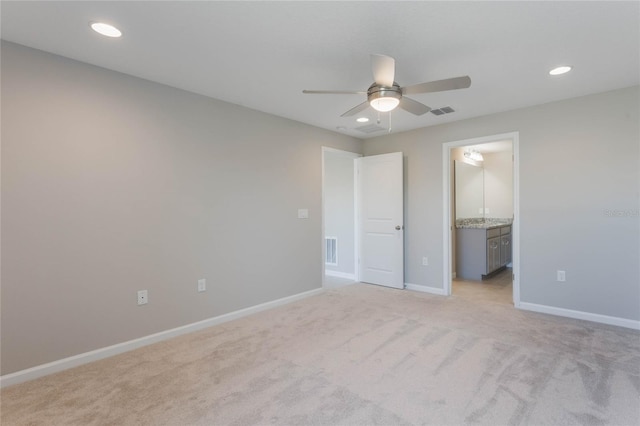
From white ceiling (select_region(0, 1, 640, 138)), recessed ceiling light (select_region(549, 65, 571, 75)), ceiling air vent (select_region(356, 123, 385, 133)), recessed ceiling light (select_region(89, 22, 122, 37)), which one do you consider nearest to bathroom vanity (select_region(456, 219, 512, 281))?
ceiling air vent (select_region(356, 123, 385, 133))

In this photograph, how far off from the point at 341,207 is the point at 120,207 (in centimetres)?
371

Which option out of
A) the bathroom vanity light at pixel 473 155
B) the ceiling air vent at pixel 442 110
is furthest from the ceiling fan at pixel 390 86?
the bathroom vanity light at pixel 473 155

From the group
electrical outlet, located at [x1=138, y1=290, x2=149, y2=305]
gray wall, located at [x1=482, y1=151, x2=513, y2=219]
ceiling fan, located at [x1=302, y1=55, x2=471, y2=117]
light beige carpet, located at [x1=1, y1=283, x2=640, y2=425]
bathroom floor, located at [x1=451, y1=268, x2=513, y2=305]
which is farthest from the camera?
gray wall, located at [x1=482, y1=151, x2=513, y2=219]

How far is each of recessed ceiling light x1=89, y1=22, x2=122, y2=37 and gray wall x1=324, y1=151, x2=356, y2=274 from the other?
12.2ft

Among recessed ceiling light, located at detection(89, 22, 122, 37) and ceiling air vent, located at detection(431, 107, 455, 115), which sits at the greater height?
ceiling air vent, located at detection(431, 107, 455, 115)

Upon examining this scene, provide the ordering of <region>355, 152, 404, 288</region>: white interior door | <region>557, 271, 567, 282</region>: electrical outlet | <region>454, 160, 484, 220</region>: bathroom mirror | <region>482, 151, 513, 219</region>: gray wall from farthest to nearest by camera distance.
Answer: <region>482, 151, 513, 219</region>: gray wall, <region>454, 160, 484, 220</region>: bathroom mirror, <region>355, 152, 404, 288</region>: white interior door, <region>557, 271, 567, 282</region>: electrical outlet

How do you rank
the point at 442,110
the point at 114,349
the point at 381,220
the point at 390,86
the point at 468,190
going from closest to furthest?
the point at 390,86 → the point at 114,349 → the point at 442,110 → the point at 381,220 → the point at 468,190

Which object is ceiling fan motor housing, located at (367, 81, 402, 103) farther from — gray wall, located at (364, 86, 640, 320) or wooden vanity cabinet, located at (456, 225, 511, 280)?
wooden vanity cabinet, located at (456, 225, 511, 280)

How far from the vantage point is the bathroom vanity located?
5.41m

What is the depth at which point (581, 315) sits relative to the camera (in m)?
3.54

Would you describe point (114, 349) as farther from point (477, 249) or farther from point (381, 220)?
point (477, 249)

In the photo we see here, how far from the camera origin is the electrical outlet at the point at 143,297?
2926 millimetres

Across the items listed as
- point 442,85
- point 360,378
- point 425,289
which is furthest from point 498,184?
point 360,378

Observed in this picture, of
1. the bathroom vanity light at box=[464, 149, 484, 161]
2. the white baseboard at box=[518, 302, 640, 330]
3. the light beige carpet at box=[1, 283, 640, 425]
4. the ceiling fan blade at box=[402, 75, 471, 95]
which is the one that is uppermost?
the bathroom vanity light at box=[464, 149, 484, 161]
